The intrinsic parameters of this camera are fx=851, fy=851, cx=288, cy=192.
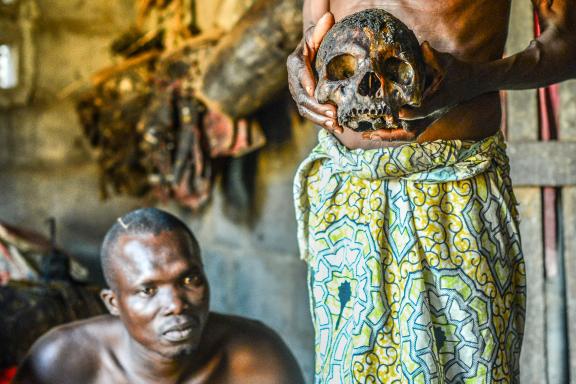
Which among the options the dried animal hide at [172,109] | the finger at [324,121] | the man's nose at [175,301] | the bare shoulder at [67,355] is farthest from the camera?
the dried animal hide at [172,109]

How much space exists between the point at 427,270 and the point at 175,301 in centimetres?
106

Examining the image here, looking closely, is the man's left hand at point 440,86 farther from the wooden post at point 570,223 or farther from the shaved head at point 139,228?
the wooden post at point 570,223

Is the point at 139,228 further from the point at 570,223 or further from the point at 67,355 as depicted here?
the point at 570,223

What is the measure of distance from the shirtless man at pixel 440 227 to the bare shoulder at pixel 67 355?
52.2 inches

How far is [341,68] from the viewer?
1.53 m

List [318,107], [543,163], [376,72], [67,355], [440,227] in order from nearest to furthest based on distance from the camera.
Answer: [376,72], [318,107], [440,227], [67,355], [543,163]

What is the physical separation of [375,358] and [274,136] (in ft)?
9.83

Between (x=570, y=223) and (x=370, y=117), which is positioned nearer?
(x=370, y=117)

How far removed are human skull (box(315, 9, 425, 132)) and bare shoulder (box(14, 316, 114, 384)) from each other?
1699mm

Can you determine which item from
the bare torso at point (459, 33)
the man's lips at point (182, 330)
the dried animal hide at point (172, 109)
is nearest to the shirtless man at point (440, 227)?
the bare torso at point (459, 33)

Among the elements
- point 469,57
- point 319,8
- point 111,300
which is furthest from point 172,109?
point 469,57

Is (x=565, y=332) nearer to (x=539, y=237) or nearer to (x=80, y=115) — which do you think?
(x=539, y=237)

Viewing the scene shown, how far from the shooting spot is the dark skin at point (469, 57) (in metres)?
1.61

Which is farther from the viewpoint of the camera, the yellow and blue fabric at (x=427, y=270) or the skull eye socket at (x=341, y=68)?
the yellow and blue fabric at (x=427, y=270)
